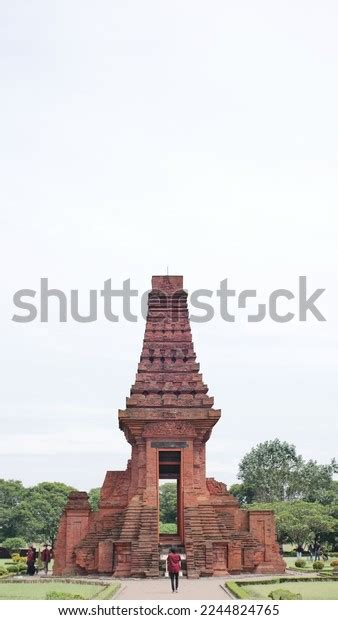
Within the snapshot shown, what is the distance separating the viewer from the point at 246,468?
87.2 metres

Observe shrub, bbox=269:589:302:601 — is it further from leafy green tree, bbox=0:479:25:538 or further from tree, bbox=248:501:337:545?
leafy green tree, bbox=0:479:25:538

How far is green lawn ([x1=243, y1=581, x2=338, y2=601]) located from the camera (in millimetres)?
24142

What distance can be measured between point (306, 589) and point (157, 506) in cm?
947

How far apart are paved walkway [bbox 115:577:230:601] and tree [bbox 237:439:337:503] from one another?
52.8m

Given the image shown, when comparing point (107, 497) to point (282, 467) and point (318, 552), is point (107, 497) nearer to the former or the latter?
point (318, 552)

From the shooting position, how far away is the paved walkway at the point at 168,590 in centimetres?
2438

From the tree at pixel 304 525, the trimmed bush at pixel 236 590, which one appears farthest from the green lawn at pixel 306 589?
the tree at pixel 304 525

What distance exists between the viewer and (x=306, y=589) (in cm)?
2712

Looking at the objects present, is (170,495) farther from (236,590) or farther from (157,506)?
(236,590)

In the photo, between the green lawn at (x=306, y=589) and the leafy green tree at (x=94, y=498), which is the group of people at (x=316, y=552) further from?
the leafy green tree at (x=94, y=498)

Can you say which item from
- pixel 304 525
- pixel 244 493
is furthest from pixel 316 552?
pixel 244 493

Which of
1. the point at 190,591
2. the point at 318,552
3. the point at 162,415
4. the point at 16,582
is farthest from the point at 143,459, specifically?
the point at 318,552

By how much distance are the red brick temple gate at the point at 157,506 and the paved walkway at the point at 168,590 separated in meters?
1.60

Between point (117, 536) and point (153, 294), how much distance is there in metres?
11.3
